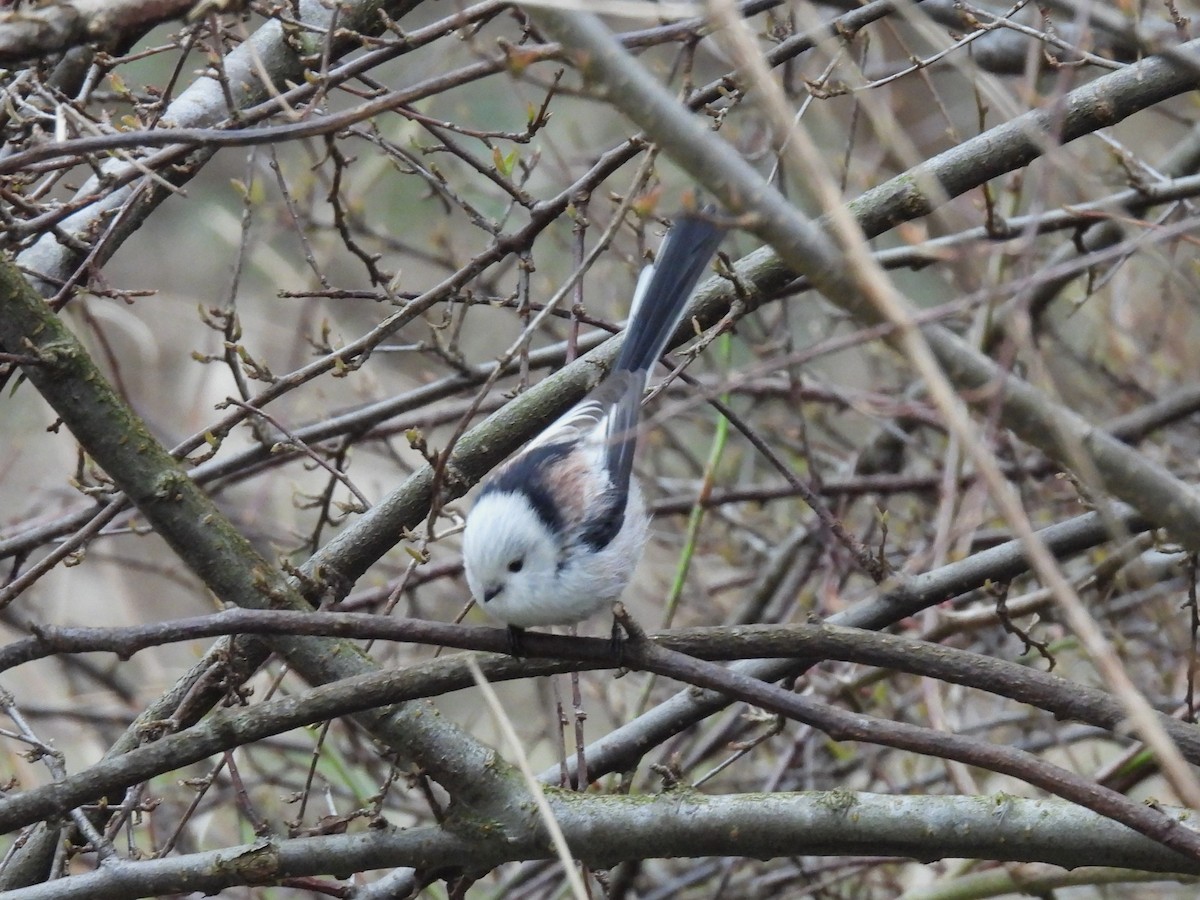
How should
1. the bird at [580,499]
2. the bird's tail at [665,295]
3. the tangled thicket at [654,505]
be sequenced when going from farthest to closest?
the bird's tail at [665,295] → the bird at [580,499] → the tangled thicket at [654,505]

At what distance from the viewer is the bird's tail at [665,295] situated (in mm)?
2762

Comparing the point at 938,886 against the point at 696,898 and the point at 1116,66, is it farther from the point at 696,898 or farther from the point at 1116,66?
the point at 1116,66

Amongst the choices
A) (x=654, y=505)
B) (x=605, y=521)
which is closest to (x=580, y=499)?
(x=605, y=521)

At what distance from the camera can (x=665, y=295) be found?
2.80 metres

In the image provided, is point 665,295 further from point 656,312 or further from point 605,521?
point 605,521

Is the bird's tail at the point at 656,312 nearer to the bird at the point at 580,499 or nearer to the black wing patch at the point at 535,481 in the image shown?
the bird at the point at 580,499

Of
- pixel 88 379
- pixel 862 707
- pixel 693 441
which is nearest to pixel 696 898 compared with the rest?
pixel 862 707

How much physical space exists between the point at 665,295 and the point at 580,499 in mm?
516

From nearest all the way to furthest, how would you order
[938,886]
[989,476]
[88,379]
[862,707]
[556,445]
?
[989,476]
[88,379]
[556,445]
[938,886]
[862,707]

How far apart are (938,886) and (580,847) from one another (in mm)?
1340

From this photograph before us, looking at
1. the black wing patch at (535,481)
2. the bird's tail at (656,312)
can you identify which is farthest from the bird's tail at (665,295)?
the black wing patch at (535,481)

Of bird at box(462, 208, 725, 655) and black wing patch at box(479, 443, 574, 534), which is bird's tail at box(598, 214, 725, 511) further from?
black wing patch at box(479, 443, 574, 534)

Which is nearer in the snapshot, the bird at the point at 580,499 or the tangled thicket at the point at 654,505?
the tangled thicket at the point at 654,505

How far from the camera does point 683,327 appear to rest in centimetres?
291
